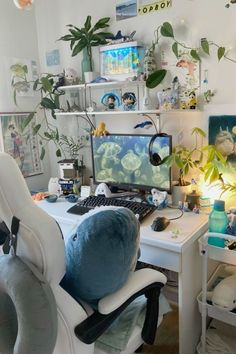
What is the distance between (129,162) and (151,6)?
918mm

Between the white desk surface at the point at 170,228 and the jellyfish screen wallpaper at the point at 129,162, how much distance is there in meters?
0.21

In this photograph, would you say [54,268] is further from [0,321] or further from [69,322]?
[0,321]

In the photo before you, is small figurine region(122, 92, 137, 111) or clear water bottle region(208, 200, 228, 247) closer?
clear water bottle region(208, 200, 228, 247)

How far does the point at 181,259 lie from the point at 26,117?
156cm

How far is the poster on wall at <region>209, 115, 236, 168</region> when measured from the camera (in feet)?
5.15

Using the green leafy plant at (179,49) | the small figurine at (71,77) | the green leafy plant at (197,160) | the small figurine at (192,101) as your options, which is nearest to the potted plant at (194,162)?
the green leafy plant at (197,160)

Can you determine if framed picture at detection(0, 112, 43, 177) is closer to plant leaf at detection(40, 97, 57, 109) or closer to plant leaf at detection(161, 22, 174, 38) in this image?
plant leaf at detection(40, 97, 57, 109)

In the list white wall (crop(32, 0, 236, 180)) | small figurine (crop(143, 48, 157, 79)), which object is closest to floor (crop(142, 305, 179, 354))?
white wall (crop(32, 0, 236, 180))

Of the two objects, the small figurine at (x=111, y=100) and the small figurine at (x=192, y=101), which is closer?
the small figurine at (x=192, y=101)

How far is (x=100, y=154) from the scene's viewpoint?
1.88 meters

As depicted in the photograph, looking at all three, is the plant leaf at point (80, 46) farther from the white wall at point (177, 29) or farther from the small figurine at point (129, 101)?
the small figurine at point (129, 101)

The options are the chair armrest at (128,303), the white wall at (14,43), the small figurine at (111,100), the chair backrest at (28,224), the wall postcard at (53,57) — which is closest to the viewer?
the chair backrest at (28,224)

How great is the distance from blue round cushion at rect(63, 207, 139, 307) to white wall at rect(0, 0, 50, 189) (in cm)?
142

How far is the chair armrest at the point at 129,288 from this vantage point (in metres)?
0.97
